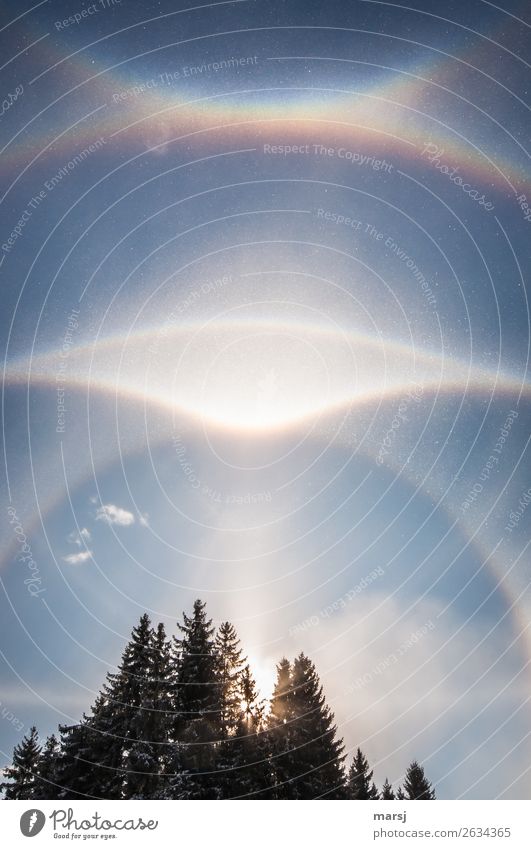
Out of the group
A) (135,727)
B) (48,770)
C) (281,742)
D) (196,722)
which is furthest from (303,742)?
(48,770)

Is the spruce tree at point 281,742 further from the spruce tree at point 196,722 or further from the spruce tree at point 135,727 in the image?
the spruce tree at point 135,727

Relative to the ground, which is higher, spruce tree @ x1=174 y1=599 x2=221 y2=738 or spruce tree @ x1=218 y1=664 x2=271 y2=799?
spruce tree @ x1=174 y1=599 x2=221 y2=738

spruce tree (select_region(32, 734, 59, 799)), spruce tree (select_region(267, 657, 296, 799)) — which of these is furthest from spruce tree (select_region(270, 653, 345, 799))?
spruce tree (select_region(32, 734, 59, 799))

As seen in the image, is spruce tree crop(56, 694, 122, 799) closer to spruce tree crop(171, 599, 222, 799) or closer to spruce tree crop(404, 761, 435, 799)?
spruce tree crop(171, 599, 222, 799)
